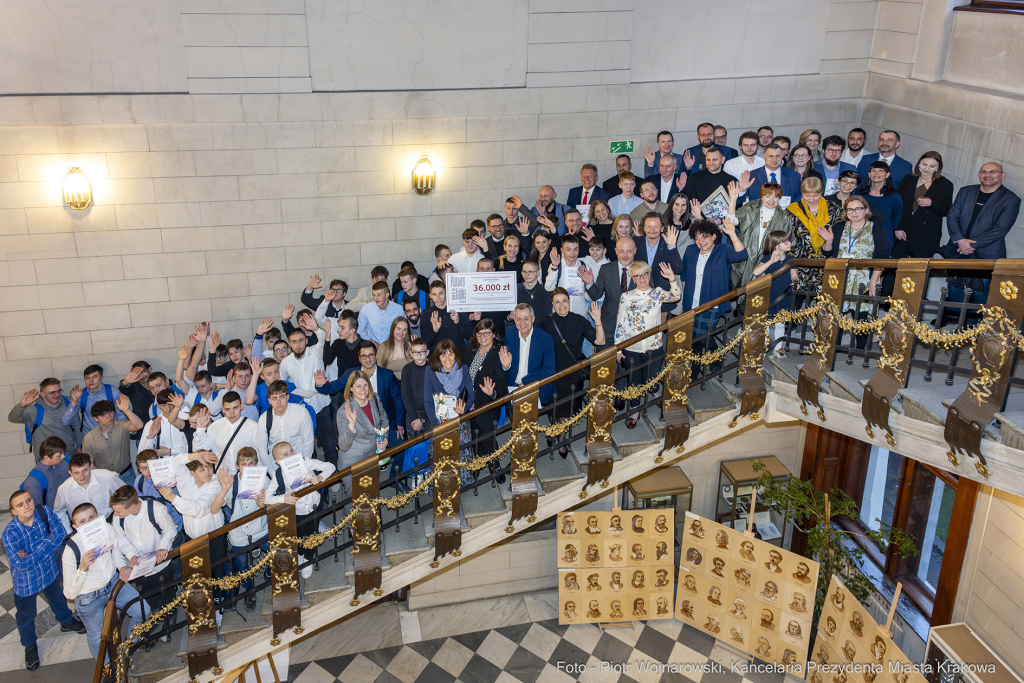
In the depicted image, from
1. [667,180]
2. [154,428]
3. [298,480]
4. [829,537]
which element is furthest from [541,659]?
[667,180]

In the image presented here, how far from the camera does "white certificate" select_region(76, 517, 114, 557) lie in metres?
6.19

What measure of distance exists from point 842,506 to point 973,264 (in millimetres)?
3478

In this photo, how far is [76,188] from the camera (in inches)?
318

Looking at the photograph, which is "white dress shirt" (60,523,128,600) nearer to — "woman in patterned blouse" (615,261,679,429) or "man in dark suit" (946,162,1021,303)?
"woman in patterned blouse" (615,261,679,429)

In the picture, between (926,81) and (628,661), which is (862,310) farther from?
(628,661)

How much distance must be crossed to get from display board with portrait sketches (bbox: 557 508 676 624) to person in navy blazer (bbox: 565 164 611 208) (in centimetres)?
361

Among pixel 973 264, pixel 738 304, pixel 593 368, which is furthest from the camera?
pixel 738 304

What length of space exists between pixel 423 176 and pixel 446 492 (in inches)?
161

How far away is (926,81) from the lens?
871 cm

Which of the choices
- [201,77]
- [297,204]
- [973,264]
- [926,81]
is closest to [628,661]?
[973,264]

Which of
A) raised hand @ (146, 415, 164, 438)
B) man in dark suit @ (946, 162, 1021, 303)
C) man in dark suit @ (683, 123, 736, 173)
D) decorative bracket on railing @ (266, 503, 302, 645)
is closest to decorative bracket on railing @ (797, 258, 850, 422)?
man in dark suit @ (946, 162, 1021, 303)

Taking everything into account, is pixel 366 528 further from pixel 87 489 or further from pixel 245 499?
pixel 87 489

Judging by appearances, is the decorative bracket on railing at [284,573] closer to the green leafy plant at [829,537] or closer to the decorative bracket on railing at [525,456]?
the decorative bracket on railing at [525,456]

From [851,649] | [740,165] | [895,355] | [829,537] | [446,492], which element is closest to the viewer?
[895,355]
